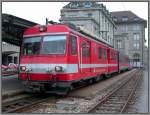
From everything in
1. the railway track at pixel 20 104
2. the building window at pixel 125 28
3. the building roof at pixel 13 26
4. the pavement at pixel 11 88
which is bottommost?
the railway track at pixel 20 104

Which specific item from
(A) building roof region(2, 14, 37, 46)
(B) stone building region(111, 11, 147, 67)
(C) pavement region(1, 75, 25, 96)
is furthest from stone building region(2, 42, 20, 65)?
(C) pavement region(1, 75, 25, 96)

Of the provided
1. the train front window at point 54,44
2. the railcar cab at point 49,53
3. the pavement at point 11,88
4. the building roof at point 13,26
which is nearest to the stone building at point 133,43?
the building roof at point 13,26

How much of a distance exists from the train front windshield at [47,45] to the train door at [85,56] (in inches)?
73.1

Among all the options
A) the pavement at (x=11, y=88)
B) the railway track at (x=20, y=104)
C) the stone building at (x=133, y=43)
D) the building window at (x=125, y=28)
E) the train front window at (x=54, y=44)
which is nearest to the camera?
the railway track at (x=20, y=104)

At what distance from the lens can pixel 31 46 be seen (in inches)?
571

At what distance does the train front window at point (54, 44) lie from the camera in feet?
45.2

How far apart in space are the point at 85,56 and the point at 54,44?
2820 mm

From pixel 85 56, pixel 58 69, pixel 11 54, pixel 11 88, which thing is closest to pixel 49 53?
pixel 58 69

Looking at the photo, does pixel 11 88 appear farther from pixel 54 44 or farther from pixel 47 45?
pixel 54 44

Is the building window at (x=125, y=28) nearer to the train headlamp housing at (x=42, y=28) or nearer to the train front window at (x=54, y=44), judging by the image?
the train headlamp housing at (x=42, y=28)

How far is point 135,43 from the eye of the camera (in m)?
72.8

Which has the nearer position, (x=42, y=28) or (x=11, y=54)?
(x=42, y=28)

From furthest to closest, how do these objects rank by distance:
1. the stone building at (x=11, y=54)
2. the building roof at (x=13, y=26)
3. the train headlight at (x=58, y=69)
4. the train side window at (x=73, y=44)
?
the stone building at (x=11, y=54) < the building roof at (x=13, y=26) < the train side window at (x=73, y=44) < the train headlight at (x=58, y=69)

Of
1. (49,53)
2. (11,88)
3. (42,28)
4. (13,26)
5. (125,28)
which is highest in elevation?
(125,28)
